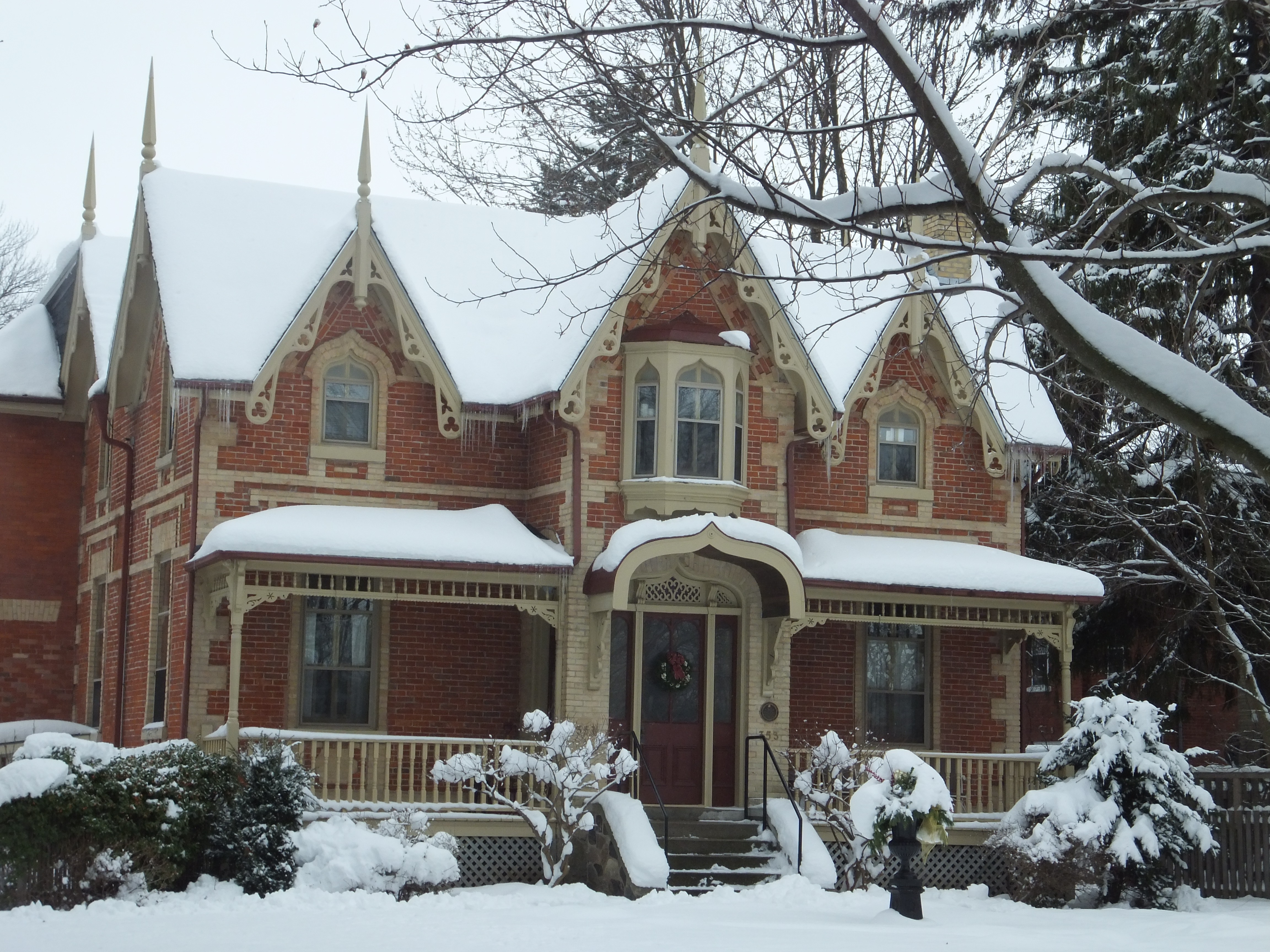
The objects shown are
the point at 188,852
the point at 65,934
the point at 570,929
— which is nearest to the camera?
the point at 65,934

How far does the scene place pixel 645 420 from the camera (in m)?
20.9

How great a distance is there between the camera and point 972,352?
22.1 m

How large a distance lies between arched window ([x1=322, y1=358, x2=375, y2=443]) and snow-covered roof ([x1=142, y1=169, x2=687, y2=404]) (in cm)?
94

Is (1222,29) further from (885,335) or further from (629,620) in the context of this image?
(629,620)

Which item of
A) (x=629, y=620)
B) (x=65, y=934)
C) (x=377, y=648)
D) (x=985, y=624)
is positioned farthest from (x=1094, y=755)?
(x=65, y=934)

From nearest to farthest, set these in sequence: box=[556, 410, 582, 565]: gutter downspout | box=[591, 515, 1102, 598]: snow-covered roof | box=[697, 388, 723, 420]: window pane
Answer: box=[591, 515, 1102, 598]: snow-covered roof < box=[556, 410, 582, 565]: gutter downspout < box=[697, 388, 723, 420]: window pane

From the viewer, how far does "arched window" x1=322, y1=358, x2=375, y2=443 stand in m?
21.0

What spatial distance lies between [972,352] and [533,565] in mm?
6509

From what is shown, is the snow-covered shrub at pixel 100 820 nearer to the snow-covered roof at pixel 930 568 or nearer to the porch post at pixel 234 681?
the porch post at pixel 234 681

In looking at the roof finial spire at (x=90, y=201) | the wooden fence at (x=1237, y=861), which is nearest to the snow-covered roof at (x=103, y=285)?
the roof finial spire at (x=90, y=201)

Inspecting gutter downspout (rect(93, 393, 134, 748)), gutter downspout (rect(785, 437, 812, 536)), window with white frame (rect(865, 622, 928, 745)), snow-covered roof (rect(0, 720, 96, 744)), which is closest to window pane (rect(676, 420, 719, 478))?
gutter downspout (rect(785, 437, 812, 536))

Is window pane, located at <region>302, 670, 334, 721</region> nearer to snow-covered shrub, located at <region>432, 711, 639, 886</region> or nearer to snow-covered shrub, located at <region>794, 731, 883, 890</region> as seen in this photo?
snow-covered shrub, located at <region>432, 711, 639, 886</region>

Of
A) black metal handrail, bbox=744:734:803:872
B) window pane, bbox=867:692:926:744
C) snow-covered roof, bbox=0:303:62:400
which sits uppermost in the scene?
snow-covered roof, bbox=0:303:62:400

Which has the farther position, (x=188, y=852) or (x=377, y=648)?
(x=377, y=648)
